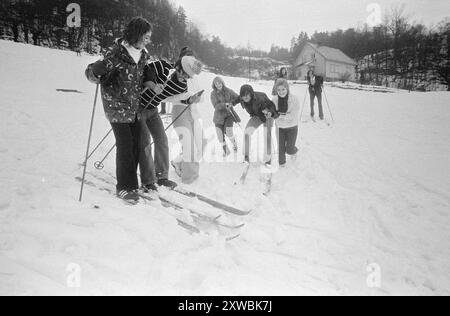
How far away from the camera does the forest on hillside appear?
34.5m

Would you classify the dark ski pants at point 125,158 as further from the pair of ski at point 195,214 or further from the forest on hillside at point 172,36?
the forest on hillside at point 172,36

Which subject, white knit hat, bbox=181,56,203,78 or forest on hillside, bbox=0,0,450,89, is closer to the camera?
white knit hat, bbox=181,56,203,78

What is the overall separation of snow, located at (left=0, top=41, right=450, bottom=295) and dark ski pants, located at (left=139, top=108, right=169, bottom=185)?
0.64 meters

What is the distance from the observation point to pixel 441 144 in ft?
25.3

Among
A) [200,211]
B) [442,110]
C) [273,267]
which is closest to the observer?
[273,267]

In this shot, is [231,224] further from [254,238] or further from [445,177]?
[445,177]

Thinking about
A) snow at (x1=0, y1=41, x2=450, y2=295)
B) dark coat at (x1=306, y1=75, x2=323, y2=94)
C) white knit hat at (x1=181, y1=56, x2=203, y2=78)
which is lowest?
snow at (x1=0, y1=41, x2=450, y2=295)

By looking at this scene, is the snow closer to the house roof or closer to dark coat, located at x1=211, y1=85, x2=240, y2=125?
dark coat, located at x1=211, y1=85, x2=240, y2=125

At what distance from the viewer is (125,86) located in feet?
11.7

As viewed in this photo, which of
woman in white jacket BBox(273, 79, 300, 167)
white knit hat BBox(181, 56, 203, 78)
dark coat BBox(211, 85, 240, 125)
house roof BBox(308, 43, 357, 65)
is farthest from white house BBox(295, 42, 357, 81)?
white knit hat BBox(181, 56, 203, 78)

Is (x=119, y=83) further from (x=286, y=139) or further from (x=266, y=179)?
(x=286, y=139)

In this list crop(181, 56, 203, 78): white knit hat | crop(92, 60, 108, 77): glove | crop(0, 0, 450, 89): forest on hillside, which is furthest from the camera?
crop(0, 0, 450, 89): forest on hillside
